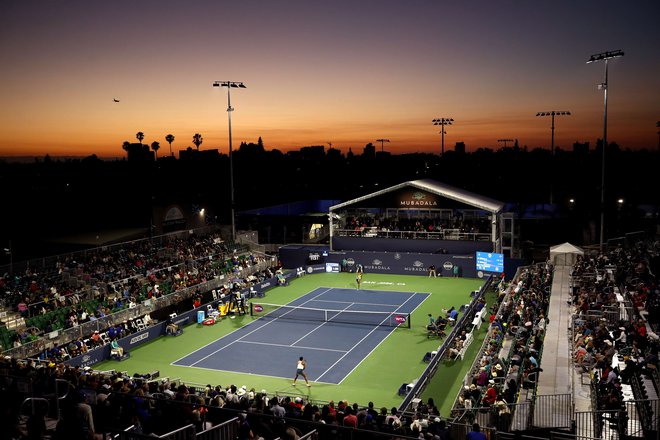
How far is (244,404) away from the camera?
53.5 ft

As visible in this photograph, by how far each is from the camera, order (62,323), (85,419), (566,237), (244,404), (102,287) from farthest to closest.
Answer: (566,237) → (102,287) → (62,323) → (244,404) → (85,419)

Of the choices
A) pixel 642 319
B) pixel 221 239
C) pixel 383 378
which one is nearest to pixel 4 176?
pixel 221 239

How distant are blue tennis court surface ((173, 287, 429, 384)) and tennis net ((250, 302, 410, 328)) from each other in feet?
0.55

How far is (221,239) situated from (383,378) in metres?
27.9

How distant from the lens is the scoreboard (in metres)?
41.8

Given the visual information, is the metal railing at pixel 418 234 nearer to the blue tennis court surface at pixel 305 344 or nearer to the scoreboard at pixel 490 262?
the scoreboard at pixel 490 262

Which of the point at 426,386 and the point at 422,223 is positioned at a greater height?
the point at 422,223

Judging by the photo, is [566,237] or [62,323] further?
[566,237]

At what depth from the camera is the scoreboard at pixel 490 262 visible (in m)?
41.8

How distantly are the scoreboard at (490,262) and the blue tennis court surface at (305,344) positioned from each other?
7.94 meters

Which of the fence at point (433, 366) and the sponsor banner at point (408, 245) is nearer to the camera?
the fence at point (433, 366)

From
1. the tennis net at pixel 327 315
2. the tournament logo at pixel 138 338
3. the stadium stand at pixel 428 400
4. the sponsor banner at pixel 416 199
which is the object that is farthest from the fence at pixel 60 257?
the sponsor banner at pixel 416 199

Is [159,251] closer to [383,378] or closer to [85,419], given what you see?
[383,378]

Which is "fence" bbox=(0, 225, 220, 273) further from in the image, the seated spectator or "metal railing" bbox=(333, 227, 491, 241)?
"metal railing" bbox=(333, 227, 491, 241)
